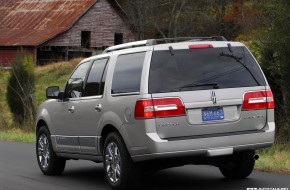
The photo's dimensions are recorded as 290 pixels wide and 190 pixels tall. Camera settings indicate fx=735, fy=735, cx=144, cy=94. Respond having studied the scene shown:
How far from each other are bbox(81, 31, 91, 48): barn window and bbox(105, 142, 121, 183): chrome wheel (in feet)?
180

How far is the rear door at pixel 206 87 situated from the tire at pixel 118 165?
67 centimetres

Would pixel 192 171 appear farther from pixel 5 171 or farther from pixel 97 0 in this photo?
pixel 97 0

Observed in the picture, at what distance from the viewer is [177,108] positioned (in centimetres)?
938

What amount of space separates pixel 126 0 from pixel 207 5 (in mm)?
8792

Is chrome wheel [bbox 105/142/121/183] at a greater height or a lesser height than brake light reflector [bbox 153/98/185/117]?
lesser

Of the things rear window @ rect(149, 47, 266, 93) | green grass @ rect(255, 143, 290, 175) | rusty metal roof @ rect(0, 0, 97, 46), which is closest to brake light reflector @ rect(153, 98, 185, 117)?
rear window @ rect(149, 47, 266, 93)

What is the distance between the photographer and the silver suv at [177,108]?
30.7 ft

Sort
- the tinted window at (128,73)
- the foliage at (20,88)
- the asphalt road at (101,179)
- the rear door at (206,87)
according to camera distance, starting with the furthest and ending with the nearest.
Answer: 1. the foliage at (20,88)
2. the asphalt road at (101,179)
3. the tinted window at (128,73)
4. the rear door at (206,87)

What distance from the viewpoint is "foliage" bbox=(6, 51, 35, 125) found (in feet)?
97.7

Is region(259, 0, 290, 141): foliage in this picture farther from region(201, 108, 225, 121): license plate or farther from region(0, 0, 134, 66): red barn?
region(0, 0, 134, 66): red barn

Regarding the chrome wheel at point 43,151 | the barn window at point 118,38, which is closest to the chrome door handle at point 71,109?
the chrome wheel at point 43,151

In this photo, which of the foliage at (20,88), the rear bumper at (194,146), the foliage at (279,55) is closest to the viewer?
the rear bumper at (194,146)

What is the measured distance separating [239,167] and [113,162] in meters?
2.01

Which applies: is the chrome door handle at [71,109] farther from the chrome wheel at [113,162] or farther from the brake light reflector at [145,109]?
the brake light reflector at [145,109]
